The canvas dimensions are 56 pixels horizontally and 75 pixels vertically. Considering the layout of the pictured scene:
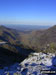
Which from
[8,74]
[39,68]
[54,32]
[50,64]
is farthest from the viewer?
[54,32]

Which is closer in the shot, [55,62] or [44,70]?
[44,70]

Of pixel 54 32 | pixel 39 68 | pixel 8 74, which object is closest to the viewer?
pixel 8 74

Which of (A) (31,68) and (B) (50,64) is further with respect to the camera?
(B) (50,64)

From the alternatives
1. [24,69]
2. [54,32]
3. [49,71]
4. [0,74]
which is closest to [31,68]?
[24,69]

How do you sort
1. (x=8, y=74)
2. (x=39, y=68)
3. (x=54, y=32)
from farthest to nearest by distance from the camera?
(x=54, y=32)
(x=39, y=68)
(x=8, y=74)

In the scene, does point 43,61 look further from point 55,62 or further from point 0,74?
A: point 0,74

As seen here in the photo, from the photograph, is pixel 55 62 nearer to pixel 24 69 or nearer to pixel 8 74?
pixel 24 69

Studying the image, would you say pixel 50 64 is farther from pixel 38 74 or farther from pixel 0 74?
pixel 0 74

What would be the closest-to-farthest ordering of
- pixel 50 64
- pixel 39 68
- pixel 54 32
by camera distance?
1. pixel 39 68
2. pixel 50 64
3. pixel 54 32

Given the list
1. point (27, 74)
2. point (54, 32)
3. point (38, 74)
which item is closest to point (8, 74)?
point (27, 74)
